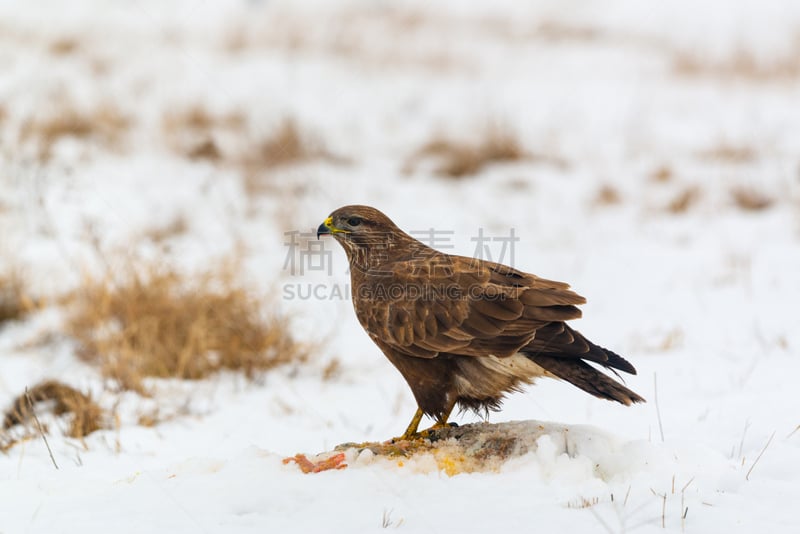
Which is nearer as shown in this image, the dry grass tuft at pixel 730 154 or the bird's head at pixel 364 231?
the bird's head at pixel 364 231

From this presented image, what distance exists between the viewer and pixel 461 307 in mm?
2869

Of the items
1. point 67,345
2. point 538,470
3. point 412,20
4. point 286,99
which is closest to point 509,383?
point 538,470

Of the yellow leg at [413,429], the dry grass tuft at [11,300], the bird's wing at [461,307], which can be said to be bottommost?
the yellow leg at [413,429]

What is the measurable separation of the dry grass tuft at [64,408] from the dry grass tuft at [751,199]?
7.39 m

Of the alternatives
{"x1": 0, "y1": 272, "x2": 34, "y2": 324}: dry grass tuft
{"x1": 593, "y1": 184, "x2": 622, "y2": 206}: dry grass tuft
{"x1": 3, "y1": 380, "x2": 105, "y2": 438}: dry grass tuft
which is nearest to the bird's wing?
{"x1": 3, "y1": 380, "x2": 105, "y2": 438}: dry grass tuft

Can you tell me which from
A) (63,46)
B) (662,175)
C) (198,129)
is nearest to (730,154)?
(662,175)

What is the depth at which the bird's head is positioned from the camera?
3.42 m

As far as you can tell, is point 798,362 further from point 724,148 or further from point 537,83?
point 537,83

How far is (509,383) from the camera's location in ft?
9.36

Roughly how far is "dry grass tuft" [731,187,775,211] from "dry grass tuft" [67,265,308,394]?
5.95 metres

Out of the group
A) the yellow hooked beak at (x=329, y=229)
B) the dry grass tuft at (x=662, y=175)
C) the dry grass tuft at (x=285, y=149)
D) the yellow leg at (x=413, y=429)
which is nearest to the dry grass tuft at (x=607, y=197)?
the dry grass tuft at (x=662, y=175)

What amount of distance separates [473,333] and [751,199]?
22.0 feet

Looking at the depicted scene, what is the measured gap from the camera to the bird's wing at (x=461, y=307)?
9.07 ft

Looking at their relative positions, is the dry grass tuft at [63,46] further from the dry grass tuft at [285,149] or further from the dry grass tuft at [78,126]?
the dry grass tuft at [285,149]
